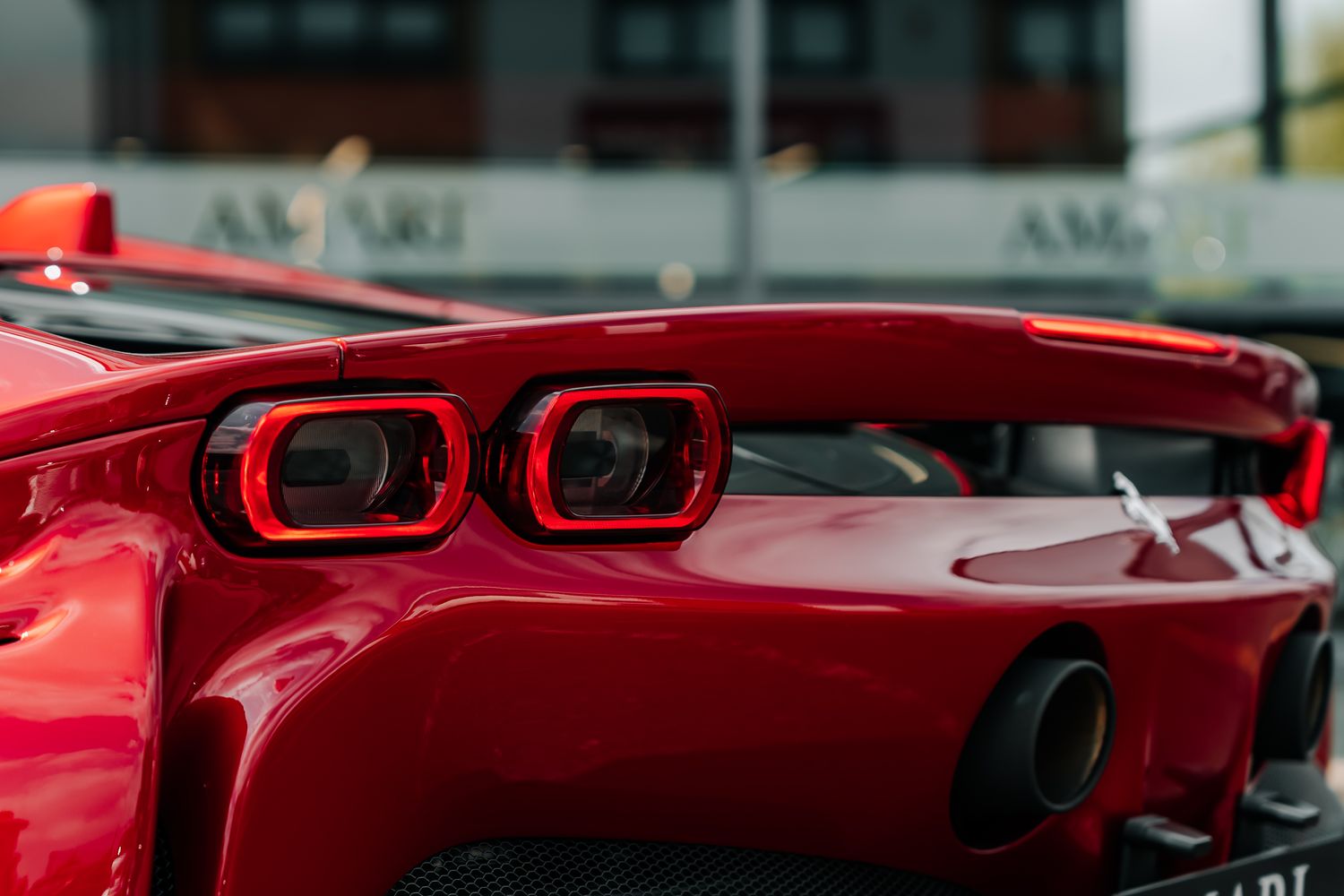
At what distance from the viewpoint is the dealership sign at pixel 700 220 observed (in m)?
6.57

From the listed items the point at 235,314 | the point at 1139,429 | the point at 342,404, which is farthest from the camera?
the point at 235,314

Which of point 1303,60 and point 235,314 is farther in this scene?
point 1303,60

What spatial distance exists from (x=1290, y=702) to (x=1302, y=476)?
0.32m

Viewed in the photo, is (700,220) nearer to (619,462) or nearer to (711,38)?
(711,38)

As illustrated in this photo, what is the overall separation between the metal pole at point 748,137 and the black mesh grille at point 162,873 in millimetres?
5935

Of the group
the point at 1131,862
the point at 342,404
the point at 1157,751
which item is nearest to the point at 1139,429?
the point at 1157,751

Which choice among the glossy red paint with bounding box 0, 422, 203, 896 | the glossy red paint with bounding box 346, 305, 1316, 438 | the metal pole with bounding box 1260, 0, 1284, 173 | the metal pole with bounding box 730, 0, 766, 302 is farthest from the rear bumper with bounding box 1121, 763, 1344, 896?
the metal pole with bounding box 1260, 0, 1284, 173

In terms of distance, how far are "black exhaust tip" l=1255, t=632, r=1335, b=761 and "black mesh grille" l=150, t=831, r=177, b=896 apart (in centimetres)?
119

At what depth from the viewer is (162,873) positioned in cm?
95

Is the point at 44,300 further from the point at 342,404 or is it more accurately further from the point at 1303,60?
the point at 1303,60

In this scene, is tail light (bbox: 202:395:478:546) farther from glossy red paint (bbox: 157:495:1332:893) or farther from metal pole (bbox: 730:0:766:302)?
metal pole (bbox: 730:0:766:302)

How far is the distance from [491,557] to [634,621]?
0.13 meters

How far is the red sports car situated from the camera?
94cm

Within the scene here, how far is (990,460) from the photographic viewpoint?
4.52 ft
